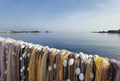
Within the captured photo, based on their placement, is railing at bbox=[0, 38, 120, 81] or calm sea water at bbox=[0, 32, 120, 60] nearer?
railing at bbox=[0, 38, 120, 81]

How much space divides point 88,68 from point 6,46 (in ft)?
5.75

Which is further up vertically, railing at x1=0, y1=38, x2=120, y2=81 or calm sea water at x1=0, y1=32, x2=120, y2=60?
railing at x1=0, y1=38, x2=120, y2=81

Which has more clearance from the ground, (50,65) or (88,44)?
(50,65)

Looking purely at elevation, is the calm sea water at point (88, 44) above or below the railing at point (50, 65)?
below

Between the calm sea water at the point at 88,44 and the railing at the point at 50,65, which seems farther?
the calm sea water at the point at 88,44

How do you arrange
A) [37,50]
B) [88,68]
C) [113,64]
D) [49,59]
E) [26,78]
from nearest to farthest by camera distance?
[113,64], [88,68], [49,59], [37,50], [26,78]

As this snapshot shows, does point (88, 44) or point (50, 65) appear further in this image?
point (88, 44)

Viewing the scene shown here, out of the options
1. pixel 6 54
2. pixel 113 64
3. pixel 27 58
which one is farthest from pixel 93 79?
pixel 6 54

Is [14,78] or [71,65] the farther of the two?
[14,78]

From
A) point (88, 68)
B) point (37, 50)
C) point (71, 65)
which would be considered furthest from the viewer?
point (37, 50)

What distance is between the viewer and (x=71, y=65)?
2.16 meters

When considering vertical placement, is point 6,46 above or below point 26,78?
above

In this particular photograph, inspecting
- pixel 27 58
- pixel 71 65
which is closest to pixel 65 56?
pixel 71 65

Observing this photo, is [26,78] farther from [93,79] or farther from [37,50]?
[93,79]
